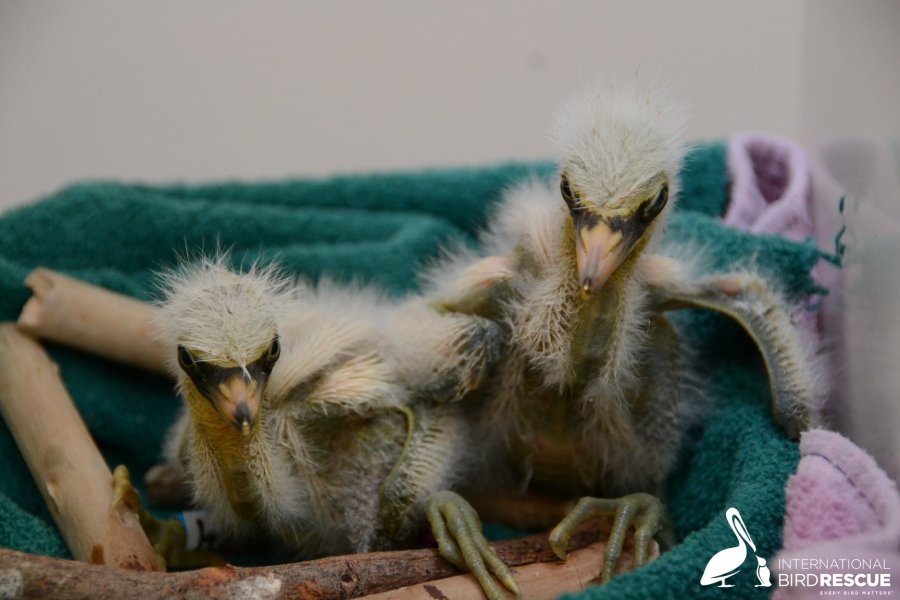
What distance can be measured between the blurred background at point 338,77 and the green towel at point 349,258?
191mm

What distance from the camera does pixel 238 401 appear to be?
81cm

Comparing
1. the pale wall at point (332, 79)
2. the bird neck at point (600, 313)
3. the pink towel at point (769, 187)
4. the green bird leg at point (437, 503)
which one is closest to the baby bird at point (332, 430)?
the green bird leg at point (437, 503)

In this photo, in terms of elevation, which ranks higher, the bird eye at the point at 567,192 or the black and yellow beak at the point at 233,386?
the bird eye at the point at 567,192

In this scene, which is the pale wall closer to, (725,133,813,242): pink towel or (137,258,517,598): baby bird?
→ (725,133,813,242): pink towel

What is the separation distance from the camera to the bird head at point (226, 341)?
0.82m

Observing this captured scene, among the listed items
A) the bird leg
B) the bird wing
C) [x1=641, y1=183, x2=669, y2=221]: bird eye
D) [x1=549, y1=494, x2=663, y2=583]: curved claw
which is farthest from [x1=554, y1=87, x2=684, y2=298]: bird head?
the bird leg

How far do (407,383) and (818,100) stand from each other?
0.74 meters

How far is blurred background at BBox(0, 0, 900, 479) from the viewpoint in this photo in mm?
1526

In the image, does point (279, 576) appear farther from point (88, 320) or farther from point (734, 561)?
point (88, 320)

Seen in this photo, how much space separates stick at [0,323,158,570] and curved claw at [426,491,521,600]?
312mm

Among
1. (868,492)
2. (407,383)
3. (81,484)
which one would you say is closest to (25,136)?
(81,484)

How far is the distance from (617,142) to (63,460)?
28.7 inches

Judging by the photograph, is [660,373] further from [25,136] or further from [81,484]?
[25,136]

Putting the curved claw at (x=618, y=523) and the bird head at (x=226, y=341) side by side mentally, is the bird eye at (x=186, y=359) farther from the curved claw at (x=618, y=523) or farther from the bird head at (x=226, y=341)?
the curved claw at (x=618, y=523)
